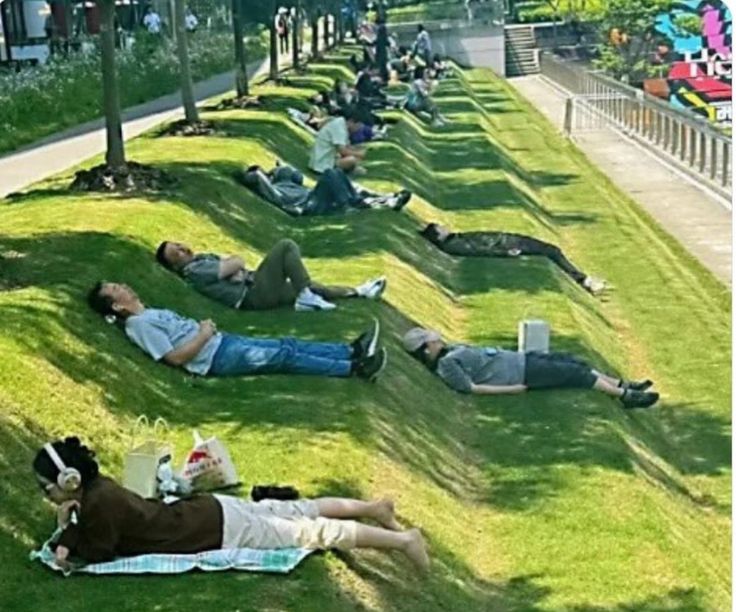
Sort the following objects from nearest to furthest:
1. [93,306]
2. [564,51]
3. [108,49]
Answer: [93,306]
[108,49]
[564,51]

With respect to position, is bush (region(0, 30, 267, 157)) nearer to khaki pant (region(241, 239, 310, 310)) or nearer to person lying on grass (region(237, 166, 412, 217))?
person lying on grass (region(237, 166, 412, 217))

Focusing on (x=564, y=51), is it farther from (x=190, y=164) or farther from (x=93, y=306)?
(x=93, y=306)

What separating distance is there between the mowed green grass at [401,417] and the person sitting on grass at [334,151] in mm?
2285

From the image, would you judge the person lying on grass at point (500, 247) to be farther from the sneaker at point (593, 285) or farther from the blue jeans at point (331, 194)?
the blue jeans at point (331, 194)

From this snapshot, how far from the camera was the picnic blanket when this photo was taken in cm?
800

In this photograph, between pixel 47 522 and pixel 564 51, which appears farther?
pixel 564 51

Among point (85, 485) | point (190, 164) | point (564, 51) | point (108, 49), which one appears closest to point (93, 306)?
point (85, 485)

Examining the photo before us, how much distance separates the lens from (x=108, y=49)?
1767 centimetres

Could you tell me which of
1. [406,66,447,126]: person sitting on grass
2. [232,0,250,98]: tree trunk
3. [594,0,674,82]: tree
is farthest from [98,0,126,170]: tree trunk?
[594,0,674,82]: tree

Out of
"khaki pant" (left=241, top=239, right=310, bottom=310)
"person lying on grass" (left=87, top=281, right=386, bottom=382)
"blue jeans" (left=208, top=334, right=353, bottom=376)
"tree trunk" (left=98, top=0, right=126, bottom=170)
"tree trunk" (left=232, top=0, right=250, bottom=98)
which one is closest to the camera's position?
"person lying on grass" (left=87, top=281, right=386, bottom=382)

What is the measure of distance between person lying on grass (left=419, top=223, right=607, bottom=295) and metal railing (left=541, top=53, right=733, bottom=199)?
2.02m

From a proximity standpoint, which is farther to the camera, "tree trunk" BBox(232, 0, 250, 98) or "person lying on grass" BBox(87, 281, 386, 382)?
"tree trunk" BBox(232, 0, 250, 98)

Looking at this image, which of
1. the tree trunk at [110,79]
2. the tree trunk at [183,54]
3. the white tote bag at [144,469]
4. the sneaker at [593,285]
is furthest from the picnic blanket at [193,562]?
the tree trunk at [183,54]

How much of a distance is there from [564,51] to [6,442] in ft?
198
